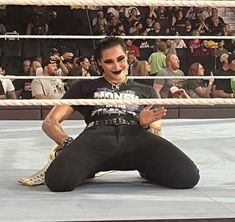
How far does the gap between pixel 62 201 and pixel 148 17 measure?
14.2 ft

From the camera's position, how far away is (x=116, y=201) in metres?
1.74

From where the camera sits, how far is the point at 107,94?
200cm

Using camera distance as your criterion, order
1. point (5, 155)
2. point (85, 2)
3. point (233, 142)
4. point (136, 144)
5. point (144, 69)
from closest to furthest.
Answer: point (85, 2) < point (136, 144) < point (5, 155) < point (233, 142) < point (144, 69)

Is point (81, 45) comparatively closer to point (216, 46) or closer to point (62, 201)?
point (216, 46)

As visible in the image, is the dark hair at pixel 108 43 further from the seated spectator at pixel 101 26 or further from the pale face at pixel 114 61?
the seated spectator at pixel 101 26

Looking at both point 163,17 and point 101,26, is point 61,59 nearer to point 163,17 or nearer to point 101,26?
point 101,26

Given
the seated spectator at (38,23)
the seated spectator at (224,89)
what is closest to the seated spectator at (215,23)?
the seated spectator at (224,89)

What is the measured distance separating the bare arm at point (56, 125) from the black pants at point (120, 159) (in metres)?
0.09

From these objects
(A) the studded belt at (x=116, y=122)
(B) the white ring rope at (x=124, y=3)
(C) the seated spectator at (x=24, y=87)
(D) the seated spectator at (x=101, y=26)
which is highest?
(B) the white ring rope at (x=124, y=3)

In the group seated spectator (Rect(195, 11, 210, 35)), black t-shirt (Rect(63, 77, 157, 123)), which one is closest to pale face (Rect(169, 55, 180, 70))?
seated spectator (Rect(195, 11, 210, 35))

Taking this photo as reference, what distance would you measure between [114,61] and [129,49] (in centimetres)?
324

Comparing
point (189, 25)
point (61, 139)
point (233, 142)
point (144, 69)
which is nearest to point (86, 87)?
point (61, 139)

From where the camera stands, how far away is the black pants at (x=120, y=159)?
187cm

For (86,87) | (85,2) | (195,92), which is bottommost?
(195,92)
